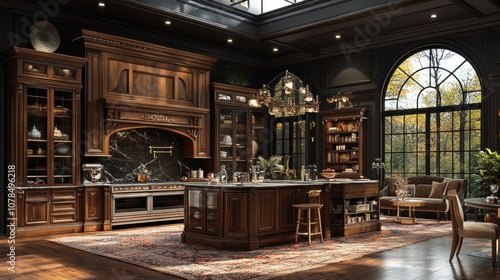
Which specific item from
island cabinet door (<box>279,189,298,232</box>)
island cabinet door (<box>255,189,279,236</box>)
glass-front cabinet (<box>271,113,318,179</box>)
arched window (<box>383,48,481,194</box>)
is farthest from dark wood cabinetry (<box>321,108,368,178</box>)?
island cabinet door (<box>255,189,279,236</box>)

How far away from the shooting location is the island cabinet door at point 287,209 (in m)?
7.04

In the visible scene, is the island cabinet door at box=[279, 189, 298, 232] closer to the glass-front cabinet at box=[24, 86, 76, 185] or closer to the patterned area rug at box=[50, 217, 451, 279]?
the patterned area rug at box=[50, 217, 451, 279]

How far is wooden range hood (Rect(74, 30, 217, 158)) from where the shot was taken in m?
8.71

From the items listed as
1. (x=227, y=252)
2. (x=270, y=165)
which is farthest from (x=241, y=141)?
(x=227, y=252)

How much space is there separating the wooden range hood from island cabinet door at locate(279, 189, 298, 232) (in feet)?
11.7

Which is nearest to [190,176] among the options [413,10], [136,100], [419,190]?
[136,100]

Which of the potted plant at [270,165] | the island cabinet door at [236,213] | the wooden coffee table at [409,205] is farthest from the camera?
the potted plant at [270,165]

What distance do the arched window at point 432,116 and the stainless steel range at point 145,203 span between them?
15.8 feet

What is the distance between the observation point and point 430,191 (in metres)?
9.87

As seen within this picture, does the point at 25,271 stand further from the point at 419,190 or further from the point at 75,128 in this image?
the point at 419,190

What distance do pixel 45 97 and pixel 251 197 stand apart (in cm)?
413

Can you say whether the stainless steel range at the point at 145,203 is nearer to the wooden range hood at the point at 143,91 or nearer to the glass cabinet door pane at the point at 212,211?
the wooden range hood at the point at 143,91

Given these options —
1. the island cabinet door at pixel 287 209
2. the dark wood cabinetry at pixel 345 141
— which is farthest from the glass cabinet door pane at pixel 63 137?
the dark wood cabinetry at pixel 345 141

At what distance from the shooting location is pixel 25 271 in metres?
5.23
